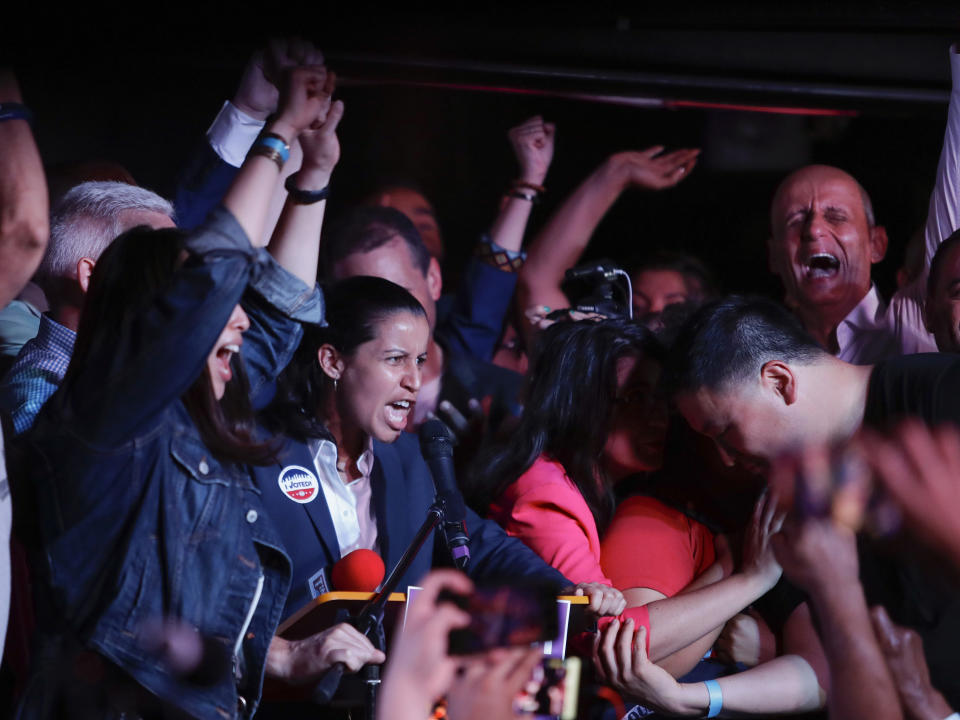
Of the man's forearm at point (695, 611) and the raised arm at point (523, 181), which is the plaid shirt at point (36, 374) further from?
the raised arm at point (523, 181)

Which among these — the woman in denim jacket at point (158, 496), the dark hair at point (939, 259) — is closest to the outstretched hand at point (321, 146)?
the woman in denim jacket at point (158, 496)

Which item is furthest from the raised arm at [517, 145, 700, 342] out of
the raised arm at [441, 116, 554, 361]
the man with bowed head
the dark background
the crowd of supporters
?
the man with bowed head

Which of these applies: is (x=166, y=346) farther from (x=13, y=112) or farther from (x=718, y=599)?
(x=718, y=599)

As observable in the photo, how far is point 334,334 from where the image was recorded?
2.46 m

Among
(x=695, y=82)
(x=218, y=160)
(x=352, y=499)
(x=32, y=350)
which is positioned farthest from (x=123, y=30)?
(x=695, y=82)

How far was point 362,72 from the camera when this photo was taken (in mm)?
2564

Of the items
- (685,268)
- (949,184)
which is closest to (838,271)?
(949,184)

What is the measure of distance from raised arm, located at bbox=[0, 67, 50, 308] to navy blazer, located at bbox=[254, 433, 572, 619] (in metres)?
0.59

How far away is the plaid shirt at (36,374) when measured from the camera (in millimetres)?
1924

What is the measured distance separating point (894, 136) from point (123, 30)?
3.25 meters

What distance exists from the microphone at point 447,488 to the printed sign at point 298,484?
25 centimetres

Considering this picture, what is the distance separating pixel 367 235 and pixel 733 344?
1195mm

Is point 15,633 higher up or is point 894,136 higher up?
point 894,136

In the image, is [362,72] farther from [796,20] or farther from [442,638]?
[442,638]
